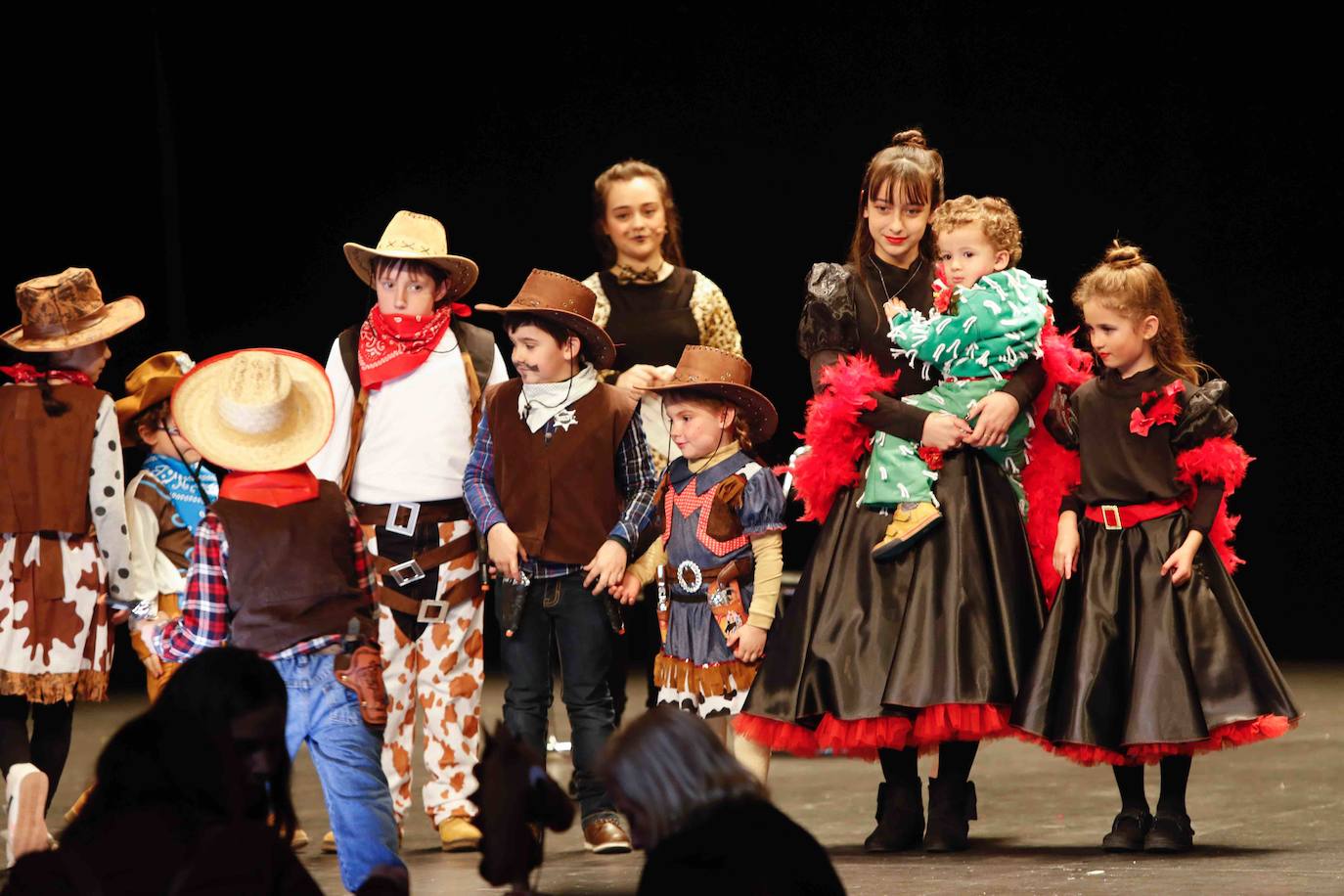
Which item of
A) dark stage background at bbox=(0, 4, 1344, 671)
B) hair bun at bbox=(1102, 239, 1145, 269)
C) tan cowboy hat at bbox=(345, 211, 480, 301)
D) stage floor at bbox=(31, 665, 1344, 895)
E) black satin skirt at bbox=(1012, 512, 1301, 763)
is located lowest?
stage floor at bbox=(31, 665, 1344, 895)

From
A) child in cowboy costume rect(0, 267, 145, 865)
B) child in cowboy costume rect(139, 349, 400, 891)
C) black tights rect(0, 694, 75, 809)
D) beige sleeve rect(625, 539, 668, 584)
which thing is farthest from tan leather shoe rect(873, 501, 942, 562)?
black tights rect(0, 694, 75, 809)

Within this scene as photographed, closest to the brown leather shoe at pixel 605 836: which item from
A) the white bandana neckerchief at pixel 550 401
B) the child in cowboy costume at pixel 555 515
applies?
the child in cowboy costume at pixel 555 515

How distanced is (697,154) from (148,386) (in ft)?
9.50

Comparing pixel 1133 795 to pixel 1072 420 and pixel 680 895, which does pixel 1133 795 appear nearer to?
pixel 1072 420

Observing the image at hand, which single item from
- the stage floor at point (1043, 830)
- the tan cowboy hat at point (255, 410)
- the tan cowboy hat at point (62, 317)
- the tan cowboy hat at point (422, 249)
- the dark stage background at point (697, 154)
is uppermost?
the dark stage background at point (697, 154)

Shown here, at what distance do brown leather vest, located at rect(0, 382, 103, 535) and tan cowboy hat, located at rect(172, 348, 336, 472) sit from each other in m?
0.75

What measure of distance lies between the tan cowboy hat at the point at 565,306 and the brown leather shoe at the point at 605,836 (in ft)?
3.26

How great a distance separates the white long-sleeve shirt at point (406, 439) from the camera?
403 cm

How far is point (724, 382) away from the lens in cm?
390

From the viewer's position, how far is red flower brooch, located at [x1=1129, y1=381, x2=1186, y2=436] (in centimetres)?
364

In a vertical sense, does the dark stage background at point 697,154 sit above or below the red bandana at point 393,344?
above

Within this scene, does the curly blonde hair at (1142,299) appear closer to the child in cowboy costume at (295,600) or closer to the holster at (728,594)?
the holster at (728,594)

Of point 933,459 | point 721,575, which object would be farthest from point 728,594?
point 933,459

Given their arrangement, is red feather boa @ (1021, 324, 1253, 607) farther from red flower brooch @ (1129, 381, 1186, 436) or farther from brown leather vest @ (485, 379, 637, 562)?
brown leather vest @ (485, 379, 637, 562)
